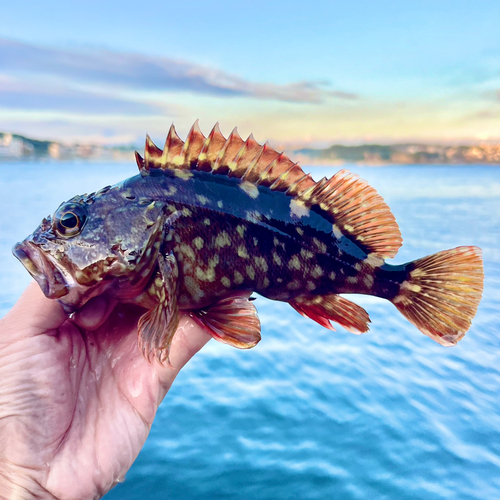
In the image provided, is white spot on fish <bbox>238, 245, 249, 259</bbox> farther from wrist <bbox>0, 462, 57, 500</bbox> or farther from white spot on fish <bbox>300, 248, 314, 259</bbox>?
wrist <bbox>0, 462, 57, 500</bbox>

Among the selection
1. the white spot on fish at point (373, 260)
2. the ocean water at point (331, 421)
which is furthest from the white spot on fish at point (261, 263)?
the ocean water at point (331, 421)

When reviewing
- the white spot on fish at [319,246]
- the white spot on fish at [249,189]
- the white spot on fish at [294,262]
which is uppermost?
the white spot on fish at [249,189]

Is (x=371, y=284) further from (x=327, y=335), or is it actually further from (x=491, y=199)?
(x=491, y=199)

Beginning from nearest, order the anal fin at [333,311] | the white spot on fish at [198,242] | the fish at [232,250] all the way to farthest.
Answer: the fish at [232,250]
the white spot on fish at [198,242]
the anal fin at [333,311]

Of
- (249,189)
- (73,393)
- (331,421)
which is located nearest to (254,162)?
(249,189)

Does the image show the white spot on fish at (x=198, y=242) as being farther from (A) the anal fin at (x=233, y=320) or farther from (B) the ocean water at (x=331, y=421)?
(B) the ocean water at (x=331, y=421)

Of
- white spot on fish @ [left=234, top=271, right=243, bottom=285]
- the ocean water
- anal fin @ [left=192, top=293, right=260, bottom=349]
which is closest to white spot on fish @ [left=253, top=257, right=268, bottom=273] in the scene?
white spot on fish @ [left=234, top=271, right=243, bottom=285]

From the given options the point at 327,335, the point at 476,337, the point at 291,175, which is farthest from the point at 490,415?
the point at 291,175
